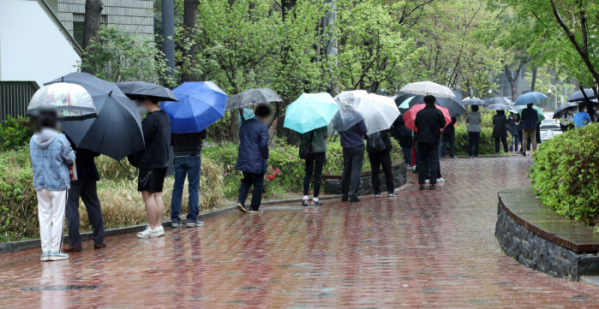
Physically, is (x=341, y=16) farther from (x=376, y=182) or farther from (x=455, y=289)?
(x=455, y=289)

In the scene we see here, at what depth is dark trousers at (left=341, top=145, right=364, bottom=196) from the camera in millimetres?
13039

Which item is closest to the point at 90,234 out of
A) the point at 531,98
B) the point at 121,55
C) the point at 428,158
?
the point at 121,55

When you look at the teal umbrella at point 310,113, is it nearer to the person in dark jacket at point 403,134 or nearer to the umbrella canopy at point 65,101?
the umbrella canopy at point 65,101

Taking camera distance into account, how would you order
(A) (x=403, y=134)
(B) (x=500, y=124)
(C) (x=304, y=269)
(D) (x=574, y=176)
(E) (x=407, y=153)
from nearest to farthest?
(C) (x=304, y=269), (D) (x=574, y=176), (A) (x=403, y=134), (E) (x=407, y=153), (B) (x=500, y=124)

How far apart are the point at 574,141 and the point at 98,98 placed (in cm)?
542

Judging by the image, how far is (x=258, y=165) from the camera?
11.2 meters

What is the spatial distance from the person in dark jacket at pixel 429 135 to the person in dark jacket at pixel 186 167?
18.9 ft

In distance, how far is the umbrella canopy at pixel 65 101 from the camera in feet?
24.9

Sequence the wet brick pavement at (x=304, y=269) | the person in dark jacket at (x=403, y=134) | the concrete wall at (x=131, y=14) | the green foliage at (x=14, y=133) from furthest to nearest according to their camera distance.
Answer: the person in dark jacket at (x=403, y=134)
the concrete wall at (x=131, y=14)
the green foliage at (x=14, y=133)
the wet brick pavement at (x=304, y=269)

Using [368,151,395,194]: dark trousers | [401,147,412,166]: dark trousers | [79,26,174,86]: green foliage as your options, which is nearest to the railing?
[79,26,174,86]: green foliage

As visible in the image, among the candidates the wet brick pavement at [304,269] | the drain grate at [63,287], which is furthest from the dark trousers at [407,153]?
the drain grate at [63,287]

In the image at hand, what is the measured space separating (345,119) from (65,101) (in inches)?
243

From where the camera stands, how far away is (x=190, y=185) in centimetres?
1027

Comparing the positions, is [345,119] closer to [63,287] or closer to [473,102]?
[63,287]
